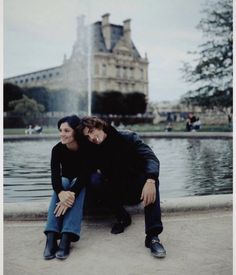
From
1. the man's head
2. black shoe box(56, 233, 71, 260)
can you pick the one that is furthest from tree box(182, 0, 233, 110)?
black shoe box(56, 233, 71, 260)

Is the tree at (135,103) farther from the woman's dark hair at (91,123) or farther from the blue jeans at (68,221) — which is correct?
the blue jeans at (68,221)

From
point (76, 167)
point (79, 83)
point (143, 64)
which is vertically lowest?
point (76, 167)

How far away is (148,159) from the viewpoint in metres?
2.38

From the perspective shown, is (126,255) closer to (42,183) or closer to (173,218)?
(173,218)

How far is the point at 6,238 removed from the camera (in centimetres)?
231

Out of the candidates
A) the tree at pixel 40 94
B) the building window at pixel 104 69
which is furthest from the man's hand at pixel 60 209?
the building window at pixel 104 69

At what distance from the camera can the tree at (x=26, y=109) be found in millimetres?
21750

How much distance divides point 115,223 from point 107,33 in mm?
39432

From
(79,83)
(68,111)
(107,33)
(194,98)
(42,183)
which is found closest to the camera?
(42,183)

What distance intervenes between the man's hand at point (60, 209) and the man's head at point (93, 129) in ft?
1.31

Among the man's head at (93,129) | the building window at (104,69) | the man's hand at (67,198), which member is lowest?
the man's hand at (67,198)

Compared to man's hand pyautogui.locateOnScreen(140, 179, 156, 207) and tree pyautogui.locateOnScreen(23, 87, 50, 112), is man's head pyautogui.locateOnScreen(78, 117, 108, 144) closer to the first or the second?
man's hand pyautogui.locateOnScreen(140, 179, 156, 207)

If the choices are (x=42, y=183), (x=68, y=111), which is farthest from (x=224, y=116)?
(x=42, y=183)

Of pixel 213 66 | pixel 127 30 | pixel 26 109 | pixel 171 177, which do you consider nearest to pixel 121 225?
pixel 171 177
